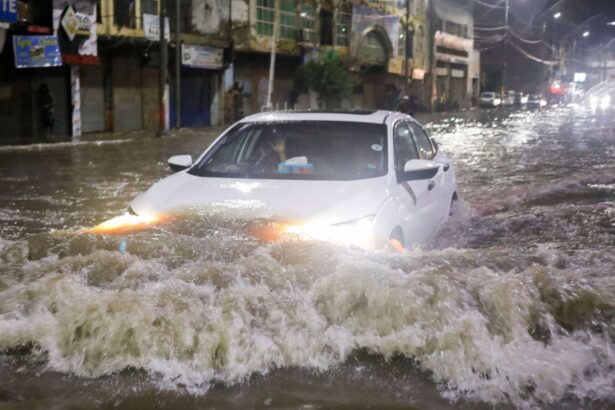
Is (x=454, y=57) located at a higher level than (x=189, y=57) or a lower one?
higher

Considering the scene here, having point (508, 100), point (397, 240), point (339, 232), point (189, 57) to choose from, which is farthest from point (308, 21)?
point (508, 100)

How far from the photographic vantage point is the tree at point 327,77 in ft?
121

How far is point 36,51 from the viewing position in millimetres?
22734

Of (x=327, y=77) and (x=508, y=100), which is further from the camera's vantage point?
(x=508, y=100)

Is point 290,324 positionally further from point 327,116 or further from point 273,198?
point 327,116

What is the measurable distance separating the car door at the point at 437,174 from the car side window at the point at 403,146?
16 centimetres

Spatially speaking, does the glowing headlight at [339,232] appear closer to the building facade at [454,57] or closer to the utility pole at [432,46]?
the utility pole at [432,46]

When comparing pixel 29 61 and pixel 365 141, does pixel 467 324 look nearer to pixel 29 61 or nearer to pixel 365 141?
pixel 365 141

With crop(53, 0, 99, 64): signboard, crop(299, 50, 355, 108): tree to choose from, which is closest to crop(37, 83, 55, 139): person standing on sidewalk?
crop(53, 0, 99, 64): signboard

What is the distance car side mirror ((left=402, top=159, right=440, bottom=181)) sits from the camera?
18.7 feet

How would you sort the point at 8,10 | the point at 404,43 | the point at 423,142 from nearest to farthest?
the point at 423,142
the point at 8,10
the point at 404,43

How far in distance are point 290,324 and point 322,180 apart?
1.77 meters

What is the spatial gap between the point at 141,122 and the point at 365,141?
23991 mm

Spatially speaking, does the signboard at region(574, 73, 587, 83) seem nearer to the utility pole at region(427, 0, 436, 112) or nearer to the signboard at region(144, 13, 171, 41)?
the utility pole at region(427, 0, 436, 112)
